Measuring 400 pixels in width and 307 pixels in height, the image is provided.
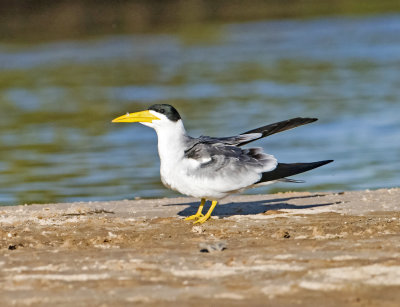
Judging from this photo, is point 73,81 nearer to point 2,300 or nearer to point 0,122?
point 0,122

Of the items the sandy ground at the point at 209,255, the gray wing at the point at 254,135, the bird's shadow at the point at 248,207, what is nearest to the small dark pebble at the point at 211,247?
the sandy ground at the point at 209,255

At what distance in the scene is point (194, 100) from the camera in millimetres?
20516

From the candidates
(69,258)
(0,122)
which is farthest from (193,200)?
(0,122)

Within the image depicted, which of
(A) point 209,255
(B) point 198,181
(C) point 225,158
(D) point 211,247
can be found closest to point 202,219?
(B) point 198,181

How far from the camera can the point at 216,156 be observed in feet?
24.7

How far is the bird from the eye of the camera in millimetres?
7438

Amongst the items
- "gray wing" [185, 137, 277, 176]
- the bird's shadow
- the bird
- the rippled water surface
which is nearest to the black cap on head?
the bird

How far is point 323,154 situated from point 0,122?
813 cm

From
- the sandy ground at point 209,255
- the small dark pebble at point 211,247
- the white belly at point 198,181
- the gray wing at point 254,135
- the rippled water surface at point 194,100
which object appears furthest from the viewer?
the rippled water surface at point 194,100

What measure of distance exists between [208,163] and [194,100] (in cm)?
1312

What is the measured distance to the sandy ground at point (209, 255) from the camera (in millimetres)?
5103

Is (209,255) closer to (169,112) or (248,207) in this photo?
(169,112)

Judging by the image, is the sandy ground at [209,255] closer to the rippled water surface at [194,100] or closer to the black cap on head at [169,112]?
the black cap on head at [169,112]

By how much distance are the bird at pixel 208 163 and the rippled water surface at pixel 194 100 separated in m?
3.27
